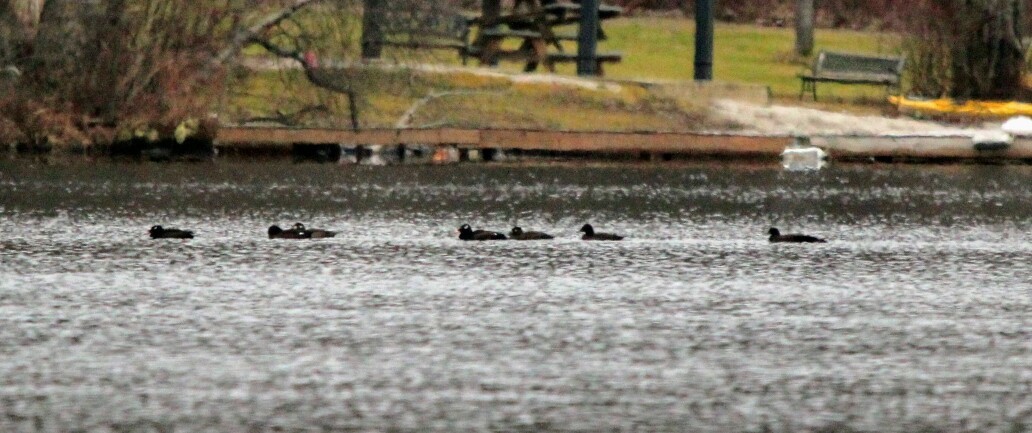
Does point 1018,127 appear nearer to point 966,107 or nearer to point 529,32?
point 966,107

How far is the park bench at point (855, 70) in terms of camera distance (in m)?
49.2

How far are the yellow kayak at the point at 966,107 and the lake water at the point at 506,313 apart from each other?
11.9 metres

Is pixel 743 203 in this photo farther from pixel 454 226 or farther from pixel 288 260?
pixel 288 260

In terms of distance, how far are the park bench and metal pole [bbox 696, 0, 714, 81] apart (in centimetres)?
263

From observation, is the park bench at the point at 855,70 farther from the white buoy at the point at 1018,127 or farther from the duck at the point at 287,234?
the duck at the point at 287,234

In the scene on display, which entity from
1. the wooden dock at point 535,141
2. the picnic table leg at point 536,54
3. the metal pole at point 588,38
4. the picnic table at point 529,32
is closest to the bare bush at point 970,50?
the wooden dock at point 535,141

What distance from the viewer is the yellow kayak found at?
157ft

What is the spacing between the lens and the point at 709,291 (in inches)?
899

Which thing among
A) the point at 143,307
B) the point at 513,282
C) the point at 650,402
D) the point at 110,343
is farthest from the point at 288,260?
the point at 650,402

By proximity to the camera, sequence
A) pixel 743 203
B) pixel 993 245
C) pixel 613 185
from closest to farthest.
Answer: pixel 993 245, pixel 743 203, pixel 613 185

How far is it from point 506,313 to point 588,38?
26960 mm

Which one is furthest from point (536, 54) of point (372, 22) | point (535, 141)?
point (372, 22)

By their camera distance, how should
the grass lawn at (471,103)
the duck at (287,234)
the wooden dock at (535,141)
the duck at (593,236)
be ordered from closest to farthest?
the duck at (287,234) → the duck at (593,236) → the wooden dock at (535,141) → the grass lawn at (471,103)

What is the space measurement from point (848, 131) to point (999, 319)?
1005 inches
